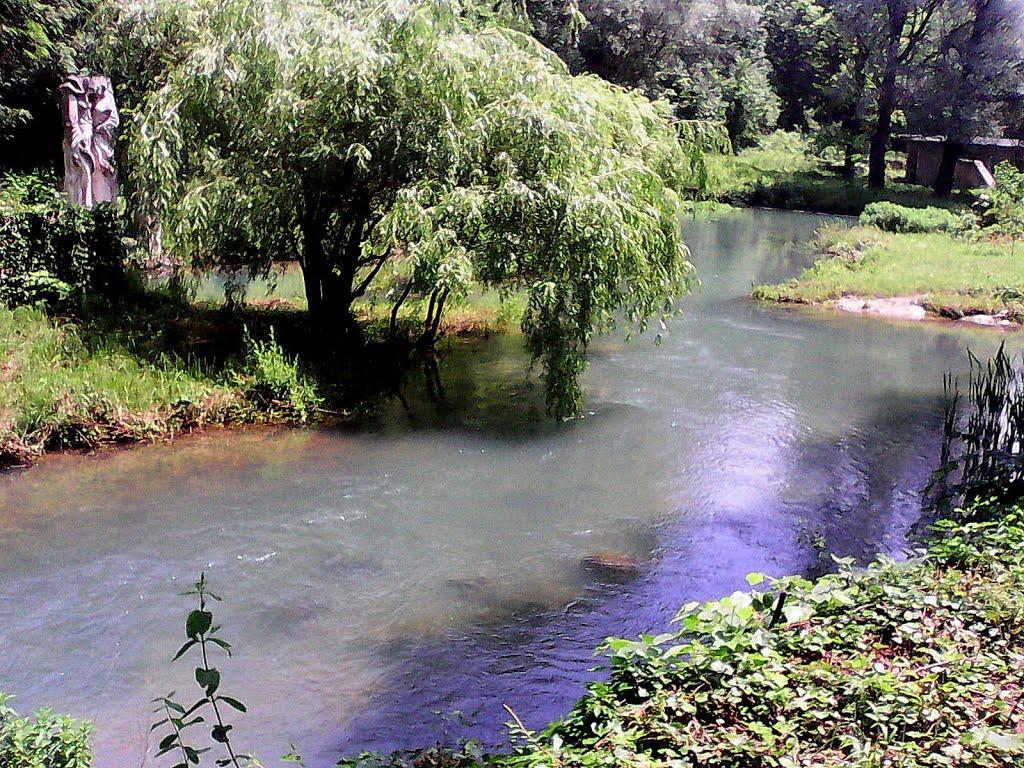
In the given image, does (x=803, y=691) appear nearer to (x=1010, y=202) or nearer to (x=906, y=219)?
(x=1010, y=202)

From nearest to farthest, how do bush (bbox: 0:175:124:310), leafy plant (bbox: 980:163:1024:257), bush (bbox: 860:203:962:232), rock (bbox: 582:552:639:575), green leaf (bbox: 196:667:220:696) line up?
1. green leaf (bbox: 196:667:220:696)
2. rock (bbox: 582:552:639:575)
3. bush (bbox: 0:175:124:310)
4. leafy plant (bbox: 980:163:1024:257)
5. bush (bbox: 860:203:962:232)

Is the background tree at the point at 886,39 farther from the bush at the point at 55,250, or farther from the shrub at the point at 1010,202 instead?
the bush at the point at 55,250

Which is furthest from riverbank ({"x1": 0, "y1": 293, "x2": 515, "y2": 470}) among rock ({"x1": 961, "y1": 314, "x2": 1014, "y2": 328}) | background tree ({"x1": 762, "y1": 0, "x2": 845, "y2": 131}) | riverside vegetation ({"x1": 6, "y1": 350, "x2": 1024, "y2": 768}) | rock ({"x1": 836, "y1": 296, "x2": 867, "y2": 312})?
background tree ({"x1": 762, "y1": 0, "x2": 845, "y2": 131})

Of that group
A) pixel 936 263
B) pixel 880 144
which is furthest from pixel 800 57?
pixel 936 263

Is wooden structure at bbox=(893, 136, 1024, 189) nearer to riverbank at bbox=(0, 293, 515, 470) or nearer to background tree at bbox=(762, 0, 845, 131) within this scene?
background tree at bbox=(762, 0, 845, 131)

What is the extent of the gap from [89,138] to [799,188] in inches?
1084

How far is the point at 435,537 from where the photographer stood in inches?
316

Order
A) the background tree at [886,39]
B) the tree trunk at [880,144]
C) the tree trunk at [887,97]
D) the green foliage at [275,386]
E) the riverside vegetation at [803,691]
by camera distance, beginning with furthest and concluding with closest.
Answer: the tree trunk at [880,144] → the tree trunk at [887,97] → the background tree at [886,39] → the green foliage at [275,386] → the riverside vegetation at [803,691]

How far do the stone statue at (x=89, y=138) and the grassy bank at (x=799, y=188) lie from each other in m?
20.2

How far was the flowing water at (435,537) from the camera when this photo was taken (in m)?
5.81

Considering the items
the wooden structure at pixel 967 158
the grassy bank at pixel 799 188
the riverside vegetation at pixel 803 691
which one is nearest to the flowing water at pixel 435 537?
the riverside vegetation at pixel 803 691

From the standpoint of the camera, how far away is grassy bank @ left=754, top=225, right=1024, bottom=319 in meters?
17.5

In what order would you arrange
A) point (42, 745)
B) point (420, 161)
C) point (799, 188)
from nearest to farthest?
1. point (42, 745)
2. point (420, 161)
3. point (799, 188)

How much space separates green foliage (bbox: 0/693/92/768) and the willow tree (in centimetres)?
620
